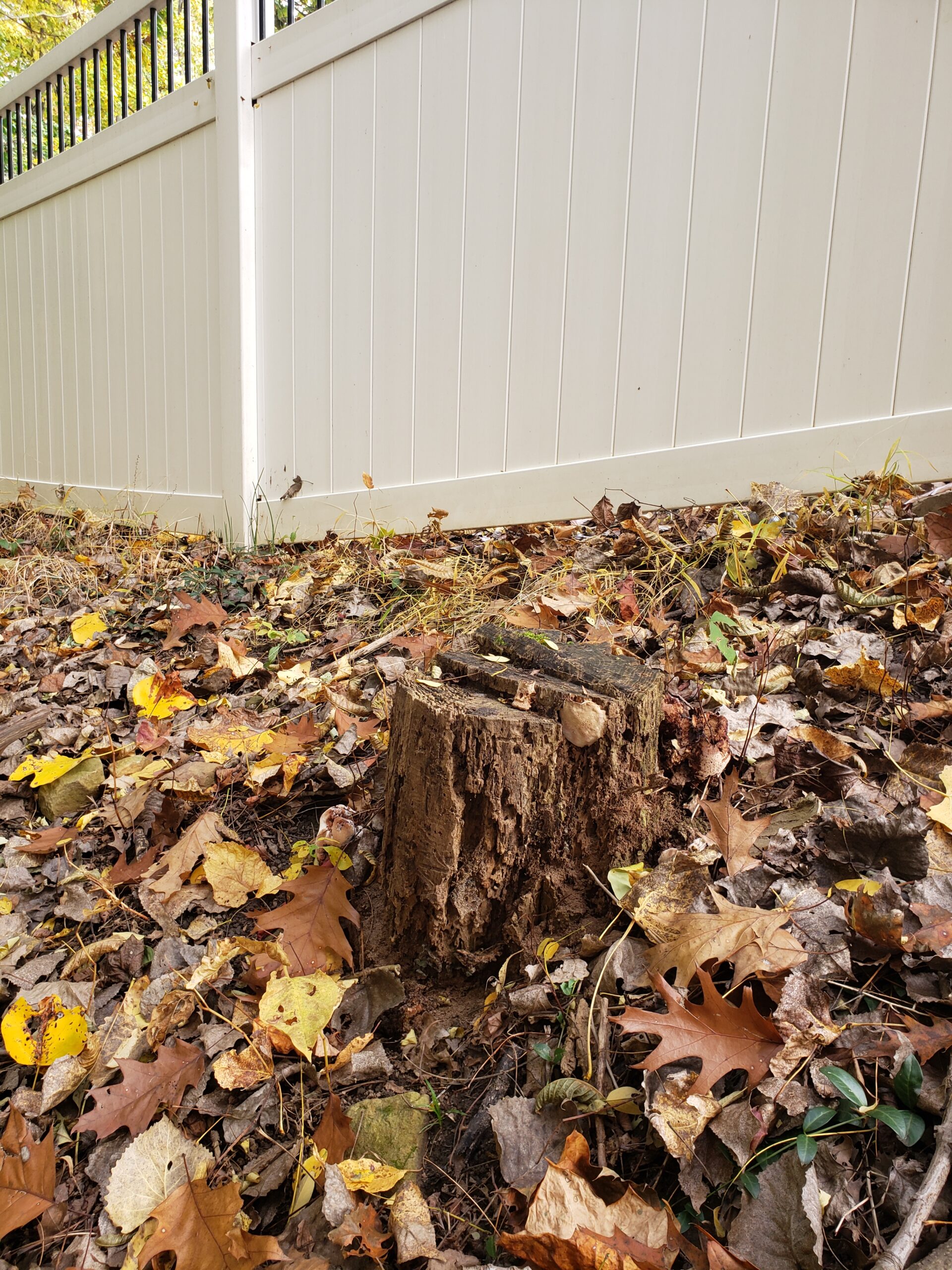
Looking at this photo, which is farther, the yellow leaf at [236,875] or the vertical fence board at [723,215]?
the vertical fence board at [723,215]

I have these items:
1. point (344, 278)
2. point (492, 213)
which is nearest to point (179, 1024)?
point (492, 213)

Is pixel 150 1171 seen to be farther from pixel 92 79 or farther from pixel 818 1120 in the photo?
pixel 92 79

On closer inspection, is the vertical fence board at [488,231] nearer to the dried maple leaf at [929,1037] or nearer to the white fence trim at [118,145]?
the white fence trim at [118,145]

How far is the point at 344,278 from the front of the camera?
10.4ft

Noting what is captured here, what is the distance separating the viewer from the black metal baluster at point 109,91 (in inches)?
170

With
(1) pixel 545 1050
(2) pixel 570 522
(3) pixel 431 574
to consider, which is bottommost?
(1) pixel 545 1050

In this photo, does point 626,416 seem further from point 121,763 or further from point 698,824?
point 121,763

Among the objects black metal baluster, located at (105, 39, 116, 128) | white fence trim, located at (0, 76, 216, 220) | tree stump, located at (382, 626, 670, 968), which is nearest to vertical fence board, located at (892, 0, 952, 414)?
tree stump, located at (382, 626, 670, 968)

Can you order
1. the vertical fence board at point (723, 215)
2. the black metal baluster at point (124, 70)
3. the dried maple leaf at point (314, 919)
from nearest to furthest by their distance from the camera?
the dried maple leaf at point (314, 919) → the vertical fence board at point (723, 215) → the black metal baluster at point (124, 70)

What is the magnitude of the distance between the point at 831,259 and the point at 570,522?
1075 mm

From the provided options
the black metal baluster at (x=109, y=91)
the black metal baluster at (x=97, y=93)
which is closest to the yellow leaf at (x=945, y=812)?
the black metal baluster at (x=109, y=91)

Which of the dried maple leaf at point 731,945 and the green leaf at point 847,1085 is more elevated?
the dried maple leaf at point 731,945

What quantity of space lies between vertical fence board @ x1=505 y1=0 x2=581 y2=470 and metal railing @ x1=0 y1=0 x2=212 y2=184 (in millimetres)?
2110

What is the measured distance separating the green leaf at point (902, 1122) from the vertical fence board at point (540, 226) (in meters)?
2.16
